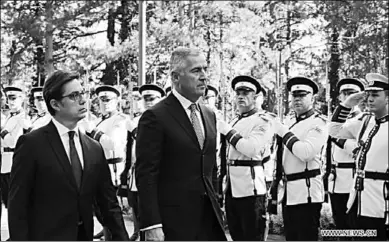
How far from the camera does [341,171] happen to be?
7.88 meters

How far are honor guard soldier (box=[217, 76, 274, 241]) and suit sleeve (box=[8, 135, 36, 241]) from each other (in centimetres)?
354

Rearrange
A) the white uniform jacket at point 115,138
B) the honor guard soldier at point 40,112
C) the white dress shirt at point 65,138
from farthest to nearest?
the honor guard soldier at point 40,112 → the white uniform jacket at point 115,138 → the white dress shirt at point 65,138

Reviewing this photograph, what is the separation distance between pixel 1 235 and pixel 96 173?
6.21 m

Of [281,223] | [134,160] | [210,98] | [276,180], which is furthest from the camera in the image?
[210,98]

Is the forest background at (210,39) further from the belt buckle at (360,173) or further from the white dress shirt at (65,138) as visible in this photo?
the white dress shirt at (65,138)

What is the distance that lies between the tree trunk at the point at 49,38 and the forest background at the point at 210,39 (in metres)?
0.02

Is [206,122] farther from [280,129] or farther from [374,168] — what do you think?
[280,129]

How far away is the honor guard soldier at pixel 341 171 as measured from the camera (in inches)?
309

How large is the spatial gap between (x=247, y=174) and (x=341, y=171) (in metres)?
1.26

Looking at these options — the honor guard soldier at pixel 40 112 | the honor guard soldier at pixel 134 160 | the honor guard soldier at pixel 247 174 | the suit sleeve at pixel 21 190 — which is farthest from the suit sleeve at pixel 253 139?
the honor guard soldier at pixel 40 112

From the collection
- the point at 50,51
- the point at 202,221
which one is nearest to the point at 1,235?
the point at 202,221

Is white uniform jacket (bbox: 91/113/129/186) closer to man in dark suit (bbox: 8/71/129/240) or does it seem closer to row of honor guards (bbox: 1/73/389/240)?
row of honor guards (bbox: 1/73/389/240)

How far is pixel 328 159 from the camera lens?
8.24 meters

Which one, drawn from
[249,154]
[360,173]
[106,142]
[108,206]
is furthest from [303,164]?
[108,206]
